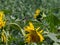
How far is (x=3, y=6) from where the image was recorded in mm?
3084

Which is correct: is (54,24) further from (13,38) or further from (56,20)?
(13,38)

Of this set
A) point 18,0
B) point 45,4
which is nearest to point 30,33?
point 18,0

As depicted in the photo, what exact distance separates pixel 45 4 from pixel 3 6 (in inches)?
27.2

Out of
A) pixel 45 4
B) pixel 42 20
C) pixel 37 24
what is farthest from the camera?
pixel 45 4

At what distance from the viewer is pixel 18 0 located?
3.34 meters

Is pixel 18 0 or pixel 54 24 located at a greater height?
pixel 54 24

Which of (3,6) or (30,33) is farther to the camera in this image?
(3,6)

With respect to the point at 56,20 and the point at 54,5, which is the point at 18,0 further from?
the point at 56,20

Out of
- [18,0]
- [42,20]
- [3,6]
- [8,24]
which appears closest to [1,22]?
[8,24]

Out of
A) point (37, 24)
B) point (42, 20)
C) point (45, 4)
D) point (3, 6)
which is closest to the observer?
point (37, 24)

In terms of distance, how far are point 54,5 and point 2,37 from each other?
246 cm

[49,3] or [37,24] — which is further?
[49,3]

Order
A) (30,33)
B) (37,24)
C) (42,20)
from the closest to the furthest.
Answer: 1. (30,33)
2. (37,24)
3. (42,20)

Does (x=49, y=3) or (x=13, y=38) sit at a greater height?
(x=13, y=38)
